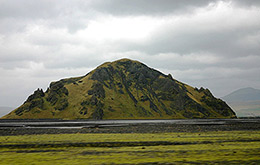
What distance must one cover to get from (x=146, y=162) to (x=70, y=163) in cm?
704

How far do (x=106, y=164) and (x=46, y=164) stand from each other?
5548 mm

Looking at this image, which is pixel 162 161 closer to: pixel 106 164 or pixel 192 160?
pixel 192 160

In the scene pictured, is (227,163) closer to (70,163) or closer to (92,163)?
(92,163)

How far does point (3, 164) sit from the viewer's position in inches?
896

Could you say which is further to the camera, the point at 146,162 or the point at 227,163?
the point at 146,162

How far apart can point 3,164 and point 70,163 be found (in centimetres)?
626

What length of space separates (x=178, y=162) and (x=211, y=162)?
9.26ft

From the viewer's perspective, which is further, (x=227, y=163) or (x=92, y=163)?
(x=92, y=163)

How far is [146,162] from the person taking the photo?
22.1m

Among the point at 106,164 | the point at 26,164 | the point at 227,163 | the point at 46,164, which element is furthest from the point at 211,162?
the point at 26,164

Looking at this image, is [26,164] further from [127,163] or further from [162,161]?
[162,161]

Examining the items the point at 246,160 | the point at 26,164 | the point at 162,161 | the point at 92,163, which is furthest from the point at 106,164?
the point at 246,160

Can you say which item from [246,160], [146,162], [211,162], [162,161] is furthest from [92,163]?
[246,160]

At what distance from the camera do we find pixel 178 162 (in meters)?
21.7
